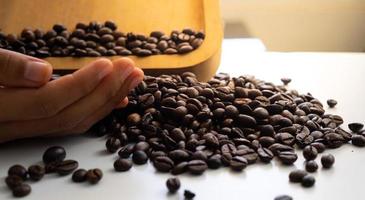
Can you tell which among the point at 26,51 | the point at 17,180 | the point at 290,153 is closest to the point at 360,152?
the point at 290,153

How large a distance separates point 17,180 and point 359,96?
62cm

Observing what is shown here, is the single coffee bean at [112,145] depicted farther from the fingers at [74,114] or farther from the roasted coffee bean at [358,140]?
the roasted coffee bean at [358,140]

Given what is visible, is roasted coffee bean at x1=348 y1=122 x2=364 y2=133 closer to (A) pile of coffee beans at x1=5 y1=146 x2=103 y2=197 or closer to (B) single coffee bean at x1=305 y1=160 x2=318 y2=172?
(B) single coffee bean at x1=305 y1=160 x2=318 y2=172

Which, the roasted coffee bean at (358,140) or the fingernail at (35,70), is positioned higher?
the fingernail at (35,70)

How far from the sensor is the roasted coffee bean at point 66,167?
0.79 metres

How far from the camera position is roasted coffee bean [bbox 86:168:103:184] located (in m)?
0.77

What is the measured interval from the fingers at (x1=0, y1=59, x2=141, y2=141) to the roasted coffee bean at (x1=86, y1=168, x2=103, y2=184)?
0.10m

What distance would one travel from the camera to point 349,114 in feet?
3.22

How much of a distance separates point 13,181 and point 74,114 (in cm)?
14

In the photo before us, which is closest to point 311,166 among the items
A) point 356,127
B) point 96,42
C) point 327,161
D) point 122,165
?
point 327,161

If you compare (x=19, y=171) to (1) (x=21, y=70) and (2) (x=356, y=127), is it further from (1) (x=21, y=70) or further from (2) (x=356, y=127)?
(2) (x=356, y=127)

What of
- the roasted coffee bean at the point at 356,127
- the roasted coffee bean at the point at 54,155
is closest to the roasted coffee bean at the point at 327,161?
the roasted coffee bean at the point at 356,127

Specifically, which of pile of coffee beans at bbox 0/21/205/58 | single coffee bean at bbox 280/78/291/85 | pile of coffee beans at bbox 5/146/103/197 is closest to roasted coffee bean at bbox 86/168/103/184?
pile of coffee beans at bbox 5/146/103/197

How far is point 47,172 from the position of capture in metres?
0.79
